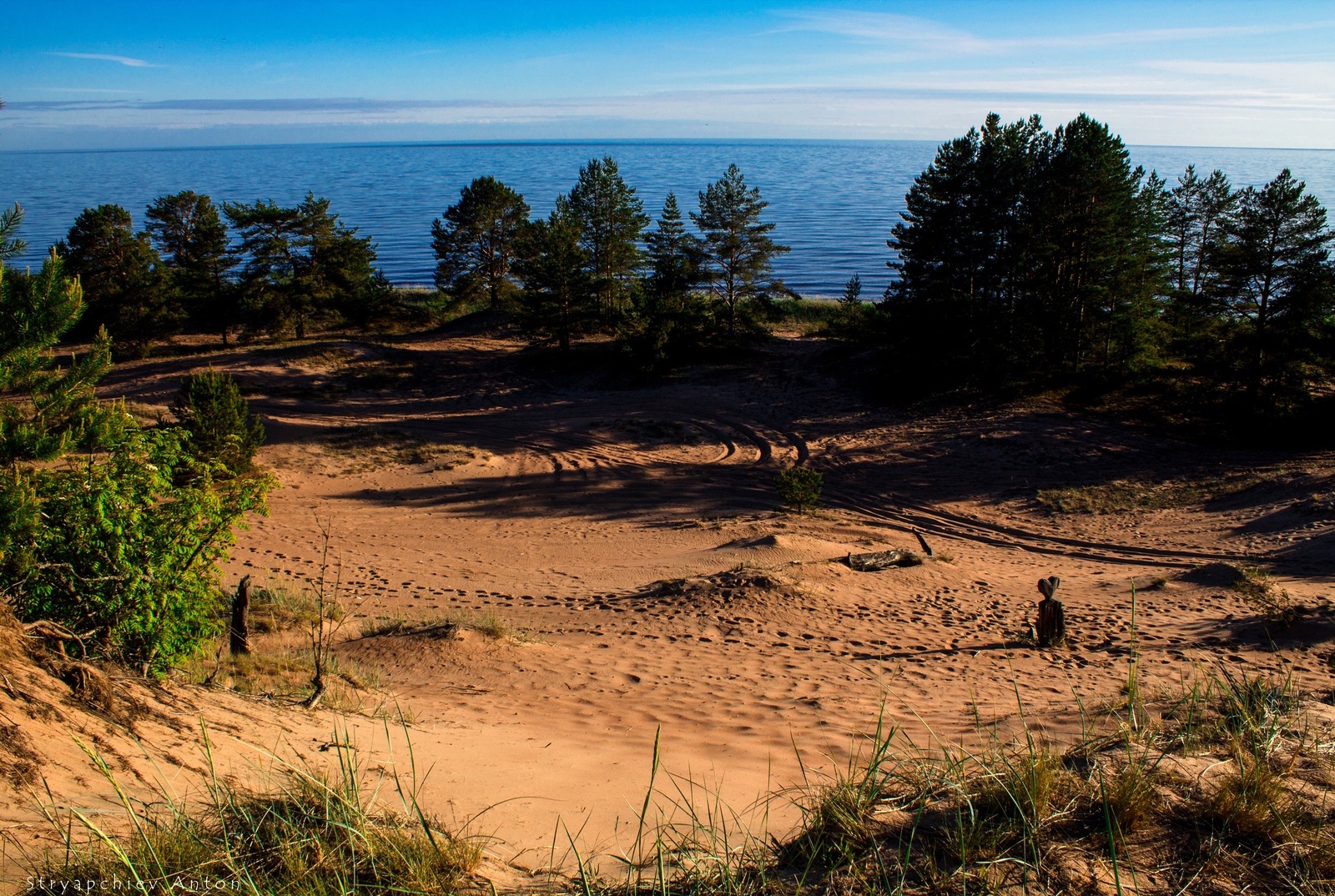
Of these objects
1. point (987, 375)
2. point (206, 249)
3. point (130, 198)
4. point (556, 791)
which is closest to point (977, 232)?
point (987, 375)

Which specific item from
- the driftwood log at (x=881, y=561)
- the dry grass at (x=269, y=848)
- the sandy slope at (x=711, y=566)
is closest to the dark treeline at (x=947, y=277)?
the sandy slope at (x=711, y=566)

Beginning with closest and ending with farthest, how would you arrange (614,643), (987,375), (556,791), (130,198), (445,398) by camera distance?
(556,791)
(614,643)
(987,375)
(445,398)
(130,198)

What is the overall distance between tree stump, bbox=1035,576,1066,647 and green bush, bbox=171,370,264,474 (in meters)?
16.4

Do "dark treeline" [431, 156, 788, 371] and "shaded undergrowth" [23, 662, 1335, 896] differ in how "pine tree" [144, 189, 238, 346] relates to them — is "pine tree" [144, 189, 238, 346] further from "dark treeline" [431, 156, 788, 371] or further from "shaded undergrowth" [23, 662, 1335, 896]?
"shaded undergrowth" [23, 662, 1335, 896]

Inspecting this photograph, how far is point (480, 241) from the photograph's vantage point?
138 ft

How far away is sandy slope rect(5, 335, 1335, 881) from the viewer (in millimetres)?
7234

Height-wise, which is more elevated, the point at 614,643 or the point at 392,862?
the point at 392,862

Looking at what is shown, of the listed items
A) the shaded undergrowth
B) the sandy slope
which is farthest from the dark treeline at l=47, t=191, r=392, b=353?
the shaded undergrowth

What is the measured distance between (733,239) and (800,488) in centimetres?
1857

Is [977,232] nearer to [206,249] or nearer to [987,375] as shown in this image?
[987,375]

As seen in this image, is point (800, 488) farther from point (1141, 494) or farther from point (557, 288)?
point (557, 288)

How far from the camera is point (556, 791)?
18.4ft

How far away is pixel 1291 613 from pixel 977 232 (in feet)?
66.3

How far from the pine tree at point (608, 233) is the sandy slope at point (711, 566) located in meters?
6.44
